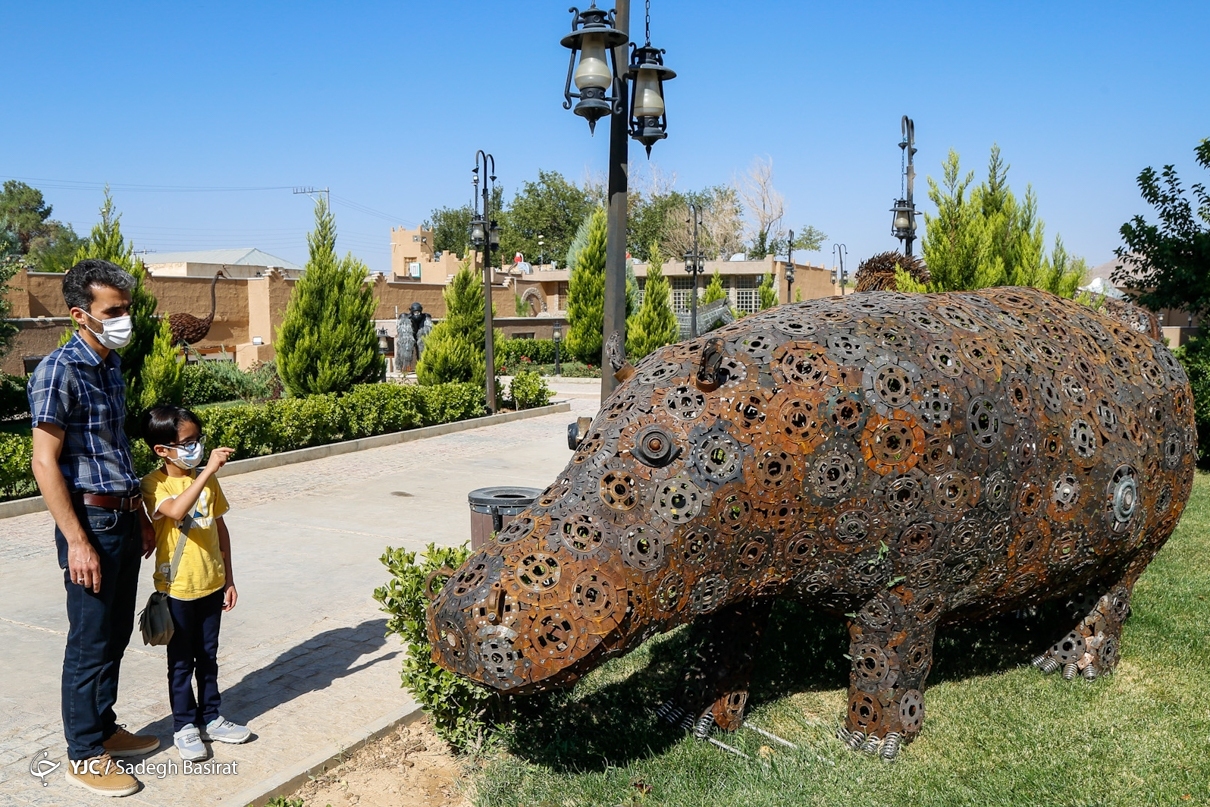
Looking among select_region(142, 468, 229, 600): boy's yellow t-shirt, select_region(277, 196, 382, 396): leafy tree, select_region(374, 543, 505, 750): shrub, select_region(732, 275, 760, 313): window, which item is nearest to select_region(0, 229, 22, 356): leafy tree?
select_region(277, 196, 382, 396): leafy tree

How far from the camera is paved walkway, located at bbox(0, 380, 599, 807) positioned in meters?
4.54

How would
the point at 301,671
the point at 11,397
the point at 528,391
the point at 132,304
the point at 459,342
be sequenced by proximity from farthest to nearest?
the point at 459,342 < the point at 528,391 < the point at 11,397 < the point at 132,304 < the point at 301,671

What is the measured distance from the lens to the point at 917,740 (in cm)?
452

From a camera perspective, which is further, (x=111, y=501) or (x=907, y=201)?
(x=907, y=201)

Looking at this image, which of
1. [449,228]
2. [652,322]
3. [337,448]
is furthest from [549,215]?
[337,448]

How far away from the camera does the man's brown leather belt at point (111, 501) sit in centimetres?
389

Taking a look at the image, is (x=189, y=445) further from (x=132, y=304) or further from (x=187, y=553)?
(x=132, y=304)

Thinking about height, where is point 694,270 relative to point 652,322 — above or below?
above

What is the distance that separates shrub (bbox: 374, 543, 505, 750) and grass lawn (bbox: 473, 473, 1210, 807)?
0.17 meters

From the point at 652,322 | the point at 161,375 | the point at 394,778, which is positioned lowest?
the point at 394,778

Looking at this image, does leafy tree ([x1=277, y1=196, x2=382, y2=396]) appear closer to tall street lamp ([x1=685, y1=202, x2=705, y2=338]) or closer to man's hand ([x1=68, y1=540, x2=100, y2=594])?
tall street lamp ([x1=685, y1=202, x2=705, y2=338])

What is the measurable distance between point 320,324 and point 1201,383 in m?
13.8

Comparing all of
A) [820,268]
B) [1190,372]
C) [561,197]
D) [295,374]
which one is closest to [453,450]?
[295,374]

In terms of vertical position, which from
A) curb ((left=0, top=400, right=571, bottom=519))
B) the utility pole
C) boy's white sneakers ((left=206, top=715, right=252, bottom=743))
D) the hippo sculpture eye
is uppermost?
the utility pole
